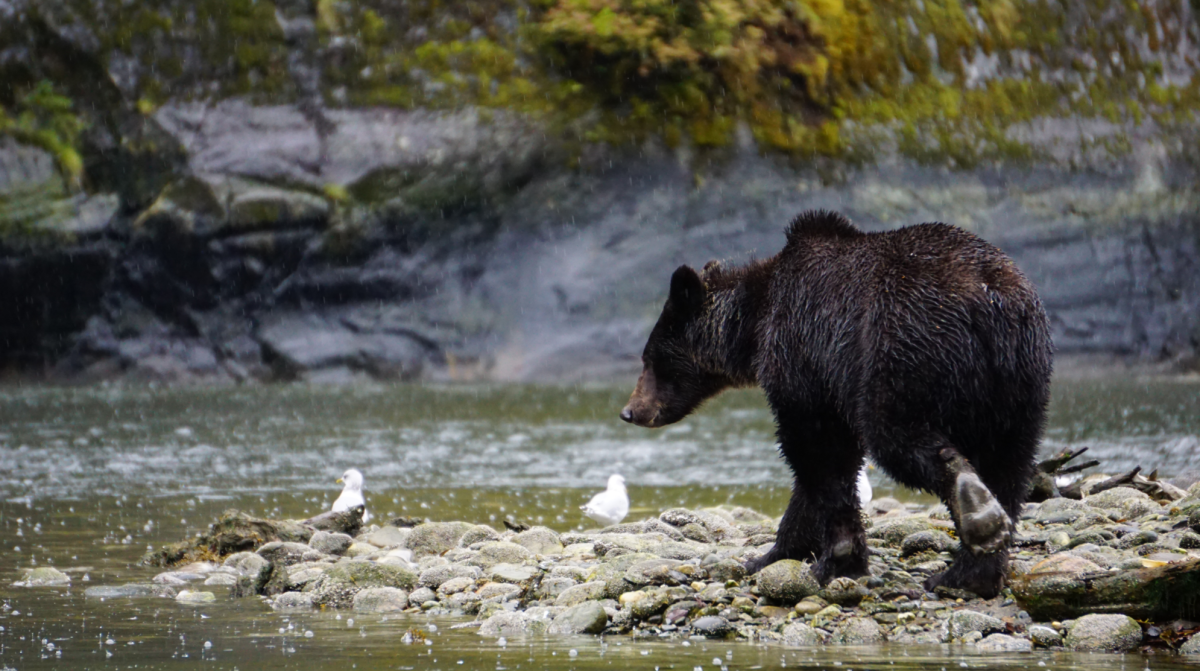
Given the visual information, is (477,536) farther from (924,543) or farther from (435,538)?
(924,543)

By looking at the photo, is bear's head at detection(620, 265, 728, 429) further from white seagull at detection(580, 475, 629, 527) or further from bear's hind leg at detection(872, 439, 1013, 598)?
white seagull at detection(580, 475, 629, 527)

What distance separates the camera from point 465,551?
920cm

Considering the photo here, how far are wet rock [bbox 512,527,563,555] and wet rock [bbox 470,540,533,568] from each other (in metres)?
0.47

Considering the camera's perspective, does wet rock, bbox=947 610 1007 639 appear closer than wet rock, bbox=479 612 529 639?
Yes

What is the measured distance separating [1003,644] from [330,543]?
5.76m

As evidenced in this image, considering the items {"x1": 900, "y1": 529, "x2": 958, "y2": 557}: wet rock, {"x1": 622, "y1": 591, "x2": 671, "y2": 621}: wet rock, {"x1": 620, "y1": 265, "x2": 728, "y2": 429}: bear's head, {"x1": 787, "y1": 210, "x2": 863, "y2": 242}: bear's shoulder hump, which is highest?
{"x1": 787, "y1": 210, "x2": 863, "y2": 242}: bear's shoulder hump

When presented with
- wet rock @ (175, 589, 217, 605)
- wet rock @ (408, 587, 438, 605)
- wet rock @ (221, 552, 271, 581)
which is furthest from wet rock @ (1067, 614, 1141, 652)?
wet rock @ (221, 552, 271, 581)

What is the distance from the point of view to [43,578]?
894 centimetres

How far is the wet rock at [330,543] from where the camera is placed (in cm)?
985

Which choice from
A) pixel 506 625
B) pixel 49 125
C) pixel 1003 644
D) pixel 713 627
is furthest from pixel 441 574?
pixel 49 125

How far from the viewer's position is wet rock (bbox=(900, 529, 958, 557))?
7855 millimetres

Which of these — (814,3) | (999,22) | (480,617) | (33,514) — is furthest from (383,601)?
(999,22)

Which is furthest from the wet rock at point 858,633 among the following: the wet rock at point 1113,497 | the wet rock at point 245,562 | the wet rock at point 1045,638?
the wet rock at point 245,562

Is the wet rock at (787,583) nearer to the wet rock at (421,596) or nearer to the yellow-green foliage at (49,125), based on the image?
the wet rock at (421,596)
